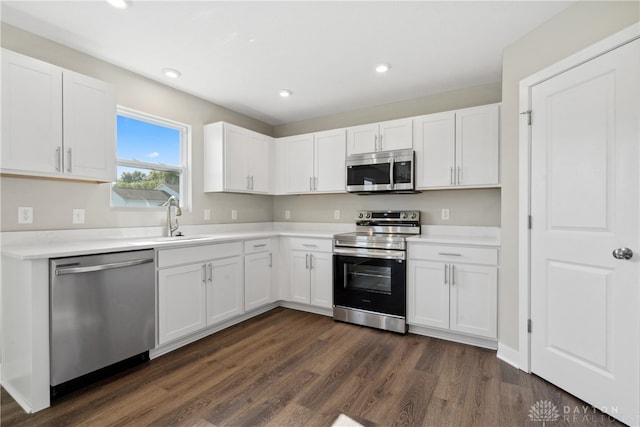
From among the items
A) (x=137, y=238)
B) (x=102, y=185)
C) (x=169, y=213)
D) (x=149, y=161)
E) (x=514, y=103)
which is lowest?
(x=137, y=238)

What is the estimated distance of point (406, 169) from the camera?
3219 millimetres

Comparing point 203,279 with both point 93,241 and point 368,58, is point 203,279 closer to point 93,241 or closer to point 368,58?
point 93,241

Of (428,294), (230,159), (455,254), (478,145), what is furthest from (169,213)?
(478,145)

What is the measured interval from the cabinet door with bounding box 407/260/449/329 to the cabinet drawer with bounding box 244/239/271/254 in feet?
5.23

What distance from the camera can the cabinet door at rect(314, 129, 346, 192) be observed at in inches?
145

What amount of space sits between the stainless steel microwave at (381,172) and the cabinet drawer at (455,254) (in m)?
0.69

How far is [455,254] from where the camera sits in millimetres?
2732

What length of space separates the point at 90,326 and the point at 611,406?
125 inches

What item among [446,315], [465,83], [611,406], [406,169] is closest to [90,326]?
[446,315]

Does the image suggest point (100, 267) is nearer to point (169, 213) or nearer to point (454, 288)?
point (169, 213)

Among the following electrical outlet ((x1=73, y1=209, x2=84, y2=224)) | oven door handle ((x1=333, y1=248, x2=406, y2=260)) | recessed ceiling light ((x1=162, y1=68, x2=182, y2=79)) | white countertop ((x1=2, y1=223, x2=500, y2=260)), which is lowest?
oven door handle ((x1=333, y1=248, x2=406, y2=260))

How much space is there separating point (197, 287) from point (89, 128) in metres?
1.52

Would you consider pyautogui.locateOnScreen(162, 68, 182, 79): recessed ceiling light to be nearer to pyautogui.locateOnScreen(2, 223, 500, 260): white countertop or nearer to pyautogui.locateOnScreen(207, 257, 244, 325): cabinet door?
pyautogui.locateOnScreen(2, 223, 500, 260): white countertop

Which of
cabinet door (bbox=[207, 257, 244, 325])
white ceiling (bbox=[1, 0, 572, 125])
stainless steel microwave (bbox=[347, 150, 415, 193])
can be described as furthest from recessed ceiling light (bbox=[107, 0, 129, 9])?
stainless steel microwave (bbox=[347, 150, 415, 193])
